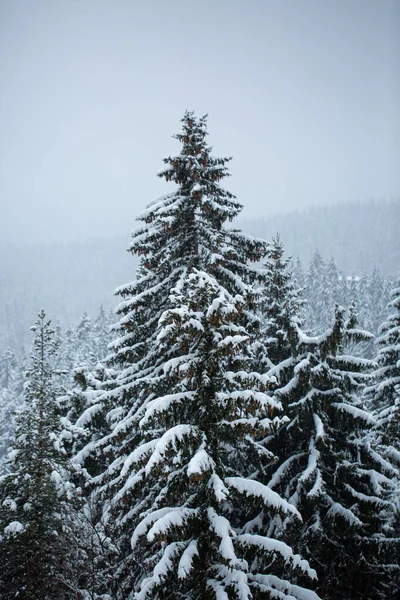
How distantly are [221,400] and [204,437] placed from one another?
2.30 feet

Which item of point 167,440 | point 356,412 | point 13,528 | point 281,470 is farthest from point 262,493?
point 13,528

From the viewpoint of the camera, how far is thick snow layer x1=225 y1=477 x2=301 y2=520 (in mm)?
6044

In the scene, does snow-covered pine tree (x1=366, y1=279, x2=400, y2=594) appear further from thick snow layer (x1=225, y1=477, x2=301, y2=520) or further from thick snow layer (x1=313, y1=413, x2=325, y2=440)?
thick snow layer (x1=225, y1=477, x2=301, y2=520)

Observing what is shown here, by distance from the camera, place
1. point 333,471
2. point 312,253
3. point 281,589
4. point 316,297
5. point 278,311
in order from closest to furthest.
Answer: point 281,589 → point 333,471 → point 278,311 → point 316,297 → point 312,253

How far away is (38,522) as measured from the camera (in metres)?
8.53

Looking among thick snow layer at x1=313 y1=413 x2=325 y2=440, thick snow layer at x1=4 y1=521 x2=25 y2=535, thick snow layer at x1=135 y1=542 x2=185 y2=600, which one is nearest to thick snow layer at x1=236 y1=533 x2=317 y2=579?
thick snow layer at x1=135 y1=542 x2=185 y2=600

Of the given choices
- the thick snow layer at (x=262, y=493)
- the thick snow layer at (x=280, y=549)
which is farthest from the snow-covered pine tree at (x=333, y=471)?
the thick snow layer at (x=262, y=493)

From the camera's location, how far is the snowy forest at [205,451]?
247 inches

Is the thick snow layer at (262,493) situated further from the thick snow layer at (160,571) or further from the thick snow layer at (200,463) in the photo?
the thick snow layer at (160,571)

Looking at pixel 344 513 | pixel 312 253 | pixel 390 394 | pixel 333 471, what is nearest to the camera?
pixel 344 513

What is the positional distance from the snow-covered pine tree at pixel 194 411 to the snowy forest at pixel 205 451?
0.04 m

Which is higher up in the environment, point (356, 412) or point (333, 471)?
point (356, 412)

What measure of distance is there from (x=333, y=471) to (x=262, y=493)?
4.60 meters

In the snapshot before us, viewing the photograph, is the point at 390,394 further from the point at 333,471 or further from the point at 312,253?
the point at 312,253
